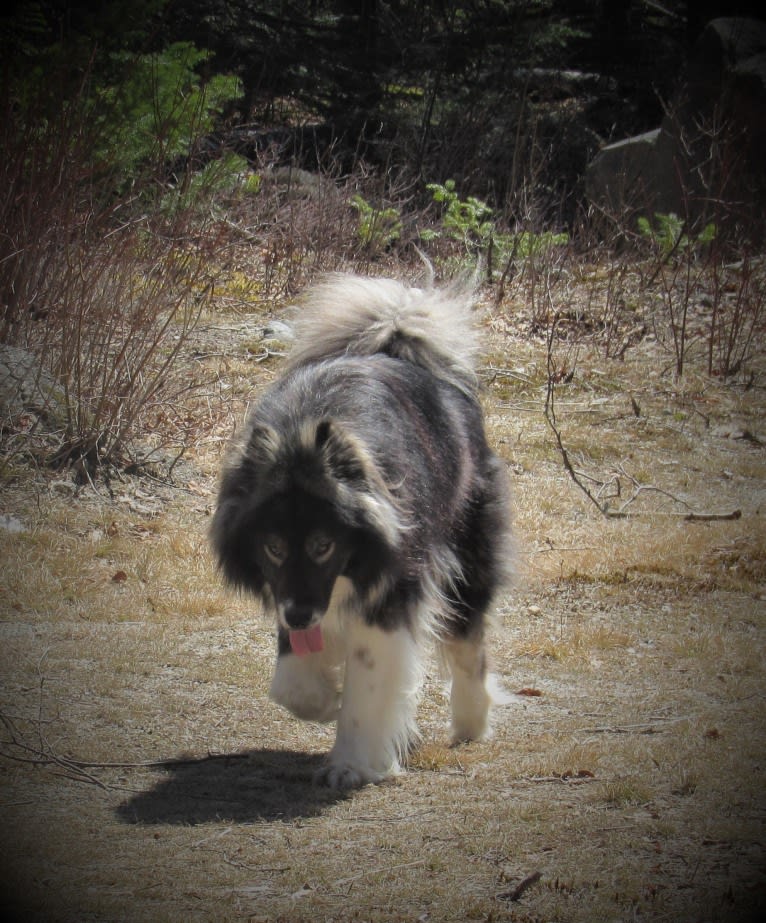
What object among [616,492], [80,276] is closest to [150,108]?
[80,276]

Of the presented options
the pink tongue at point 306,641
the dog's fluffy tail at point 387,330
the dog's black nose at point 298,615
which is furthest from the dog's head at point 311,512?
the dog's fluffy tail at point 387,330

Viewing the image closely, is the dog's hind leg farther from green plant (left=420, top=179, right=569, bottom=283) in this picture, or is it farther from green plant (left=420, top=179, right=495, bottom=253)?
green plant (left=420, top=179, right=495, bottom=253)

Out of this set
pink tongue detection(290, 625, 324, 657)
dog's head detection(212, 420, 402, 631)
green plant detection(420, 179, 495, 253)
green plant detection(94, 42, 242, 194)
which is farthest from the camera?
green plant detection(420, 179, 495, 253)

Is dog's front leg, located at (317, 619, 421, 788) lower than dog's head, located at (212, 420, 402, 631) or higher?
lower

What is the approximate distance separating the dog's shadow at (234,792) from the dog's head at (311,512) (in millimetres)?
685

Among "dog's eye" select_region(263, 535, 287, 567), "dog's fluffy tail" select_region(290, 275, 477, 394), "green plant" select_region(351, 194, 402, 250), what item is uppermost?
"dog's fluffy tail" select_region(290, 275, 477, 394)

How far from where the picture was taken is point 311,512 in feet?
13.6

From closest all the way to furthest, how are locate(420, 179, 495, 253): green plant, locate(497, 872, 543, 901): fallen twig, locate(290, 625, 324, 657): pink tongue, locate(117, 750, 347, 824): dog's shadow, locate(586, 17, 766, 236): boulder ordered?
1. locate(497, 872, 543, 901): fallen twig
2. locate(117, 750, 347, 824): dog's shadow
3. locate(290, 625, 324, 657): pink tongue
4. locate(586, 17, 766, 236): boulder
5. locate(420, 179, 495, 253): green plant

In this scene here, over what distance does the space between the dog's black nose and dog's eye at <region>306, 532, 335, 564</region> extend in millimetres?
214

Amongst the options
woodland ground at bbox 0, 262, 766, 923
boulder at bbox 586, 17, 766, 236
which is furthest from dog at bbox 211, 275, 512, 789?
boulder at bbox 586, 17, 766, 236

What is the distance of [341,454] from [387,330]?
1.29 metres

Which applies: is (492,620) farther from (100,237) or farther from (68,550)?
(100,237)

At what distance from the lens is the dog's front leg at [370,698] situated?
446cm

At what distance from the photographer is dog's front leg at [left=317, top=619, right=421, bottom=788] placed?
14.6 feet
